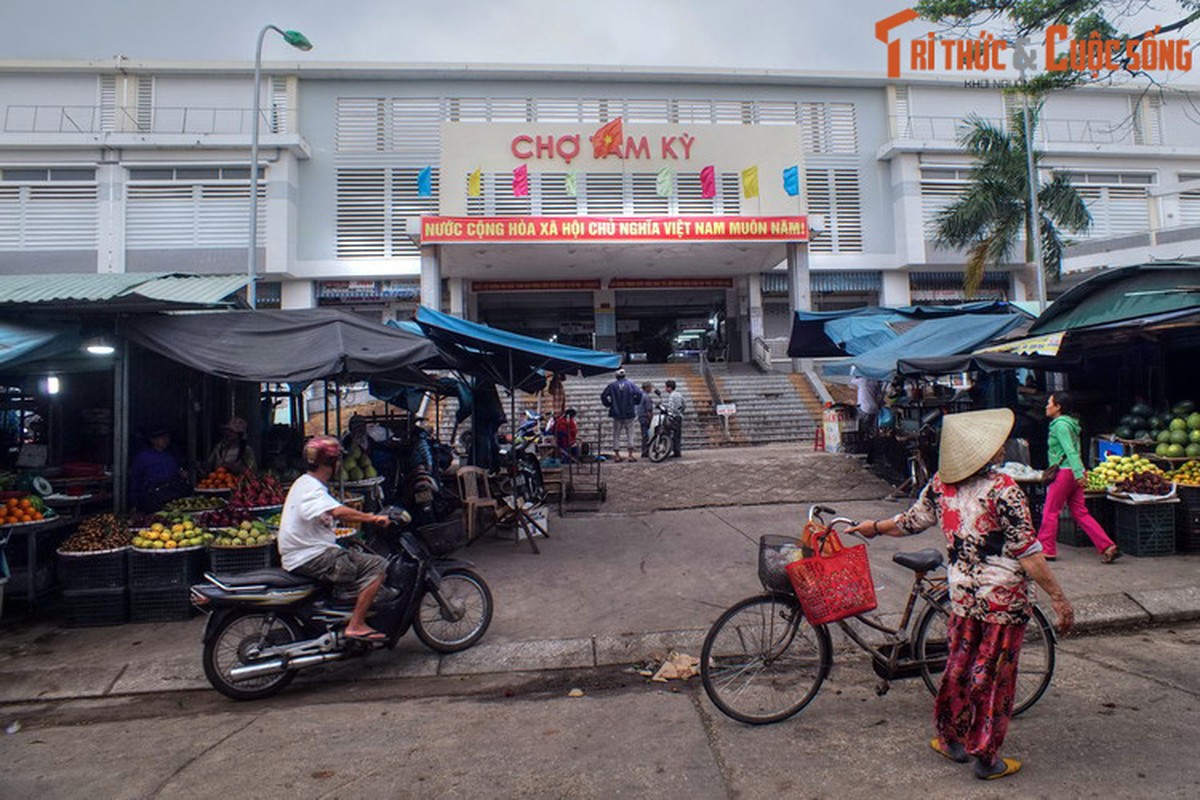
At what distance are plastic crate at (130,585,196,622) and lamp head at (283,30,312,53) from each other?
1236cm

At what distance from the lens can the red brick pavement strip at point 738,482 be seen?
10734 millimetres

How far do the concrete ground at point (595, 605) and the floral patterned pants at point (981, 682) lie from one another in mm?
2145

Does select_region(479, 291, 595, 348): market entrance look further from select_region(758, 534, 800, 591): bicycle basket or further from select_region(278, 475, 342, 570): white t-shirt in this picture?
select_region(758, 534, 800, 591): bicycle basket

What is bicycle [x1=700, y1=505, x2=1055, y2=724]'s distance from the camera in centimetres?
362

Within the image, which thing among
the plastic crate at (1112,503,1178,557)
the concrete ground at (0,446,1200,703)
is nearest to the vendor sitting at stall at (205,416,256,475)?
the concrete ground at (0,446,1200,703)

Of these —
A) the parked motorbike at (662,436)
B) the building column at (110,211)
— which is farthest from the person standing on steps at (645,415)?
the building column at (110,211)

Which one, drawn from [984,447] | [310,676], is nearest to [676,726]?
[984,447]

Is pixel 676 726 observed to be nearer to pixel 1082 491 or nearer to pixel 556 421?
pixel 1082 491

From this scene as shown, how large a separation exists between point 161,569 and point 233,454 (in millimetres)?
2619

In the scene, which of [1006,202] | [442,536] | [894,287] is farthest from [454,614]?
[894,287]

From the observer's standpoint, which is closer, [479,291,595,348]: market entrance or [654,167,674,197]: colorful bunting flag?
[654,167,674,197]: colorful bunting flag

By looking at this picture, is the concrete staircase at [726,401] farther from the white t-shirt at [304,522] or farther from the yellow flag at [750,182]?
the white t-shirt at [304,522]

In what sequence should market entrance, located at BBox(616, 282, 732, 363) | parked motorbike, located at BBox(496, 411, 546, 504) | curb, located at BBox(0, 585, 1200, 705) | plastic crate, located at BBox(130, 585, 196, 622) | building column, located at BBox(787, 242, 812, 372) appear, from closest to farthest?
curb, located at BBox(0, 585, 1200, 705)
plastic crate, located at BBox(130, 585, 196, 622)
parked motorbike, located at BBox(496, 411, 546, 504)
building column, located at BBox(787, 242, 812, 372)
market entrance, located at BBox(616, 282, 732, 363)

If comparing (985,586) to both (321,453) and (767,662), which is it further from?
(321,453)
